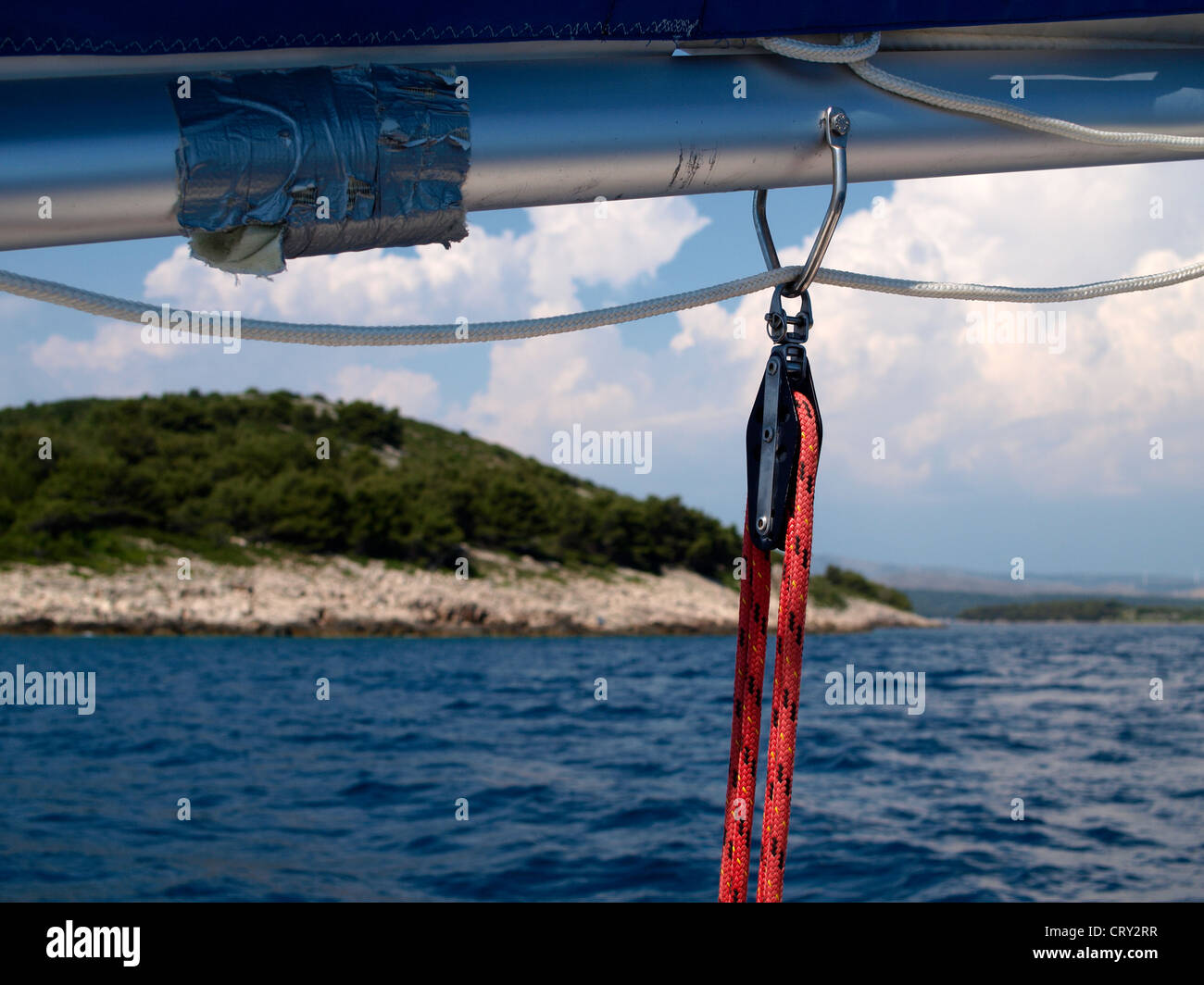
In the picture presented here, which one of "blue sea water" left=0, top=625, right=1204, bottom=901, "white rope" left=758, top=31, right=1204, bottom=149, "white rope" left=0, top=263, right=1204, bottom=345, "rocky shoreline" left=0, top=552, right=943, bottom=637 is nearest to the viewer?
"white rope" left=0, top=263, right=1204, bottom=345

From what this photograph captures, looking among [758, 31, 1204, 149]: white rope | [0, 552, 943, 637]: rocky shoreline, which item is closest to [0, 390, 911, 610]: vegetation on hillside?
[0, 552, 943, 637]: rocky shoreline

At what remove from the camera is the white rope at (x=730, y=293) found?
116 centimetres

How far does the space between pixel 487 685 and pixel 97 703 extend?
917cm

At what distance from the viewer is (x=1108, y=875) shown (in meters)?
8.55

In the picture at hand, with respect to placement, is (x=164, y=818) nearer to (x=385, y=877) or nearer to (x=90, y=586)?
(x=385, y=877)

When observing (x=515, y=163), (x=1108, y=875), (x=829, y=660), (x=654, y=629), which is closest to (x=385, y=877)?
(x=1108, y=875)

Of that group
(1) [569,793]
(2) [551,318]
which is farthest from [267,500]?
(2) [551,318]

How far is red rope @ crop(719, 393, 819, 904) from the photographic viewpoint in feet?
4.20

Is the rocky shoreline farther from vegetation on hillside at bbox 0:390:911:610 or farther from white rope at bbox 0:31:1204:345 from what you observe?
white rope at bbox 0:31:1204:345

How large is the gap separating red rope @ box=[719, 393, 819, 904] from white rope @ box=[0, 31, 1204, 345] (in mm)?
227

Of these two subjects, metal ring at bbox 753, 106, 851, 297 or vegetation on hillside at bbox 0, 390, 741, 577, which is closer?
metal ring at bbox 753, 106, 851, 297

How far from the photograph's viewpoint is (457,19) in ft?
3.79

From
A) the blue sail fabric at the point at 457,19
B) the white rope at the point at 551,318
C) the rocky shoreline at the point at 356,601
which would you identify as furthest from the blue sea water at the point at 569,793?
the rocky shoreline at the point at 356,601

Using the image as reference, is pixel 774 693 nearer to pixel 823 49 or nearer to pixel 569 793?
pixel 823 49
